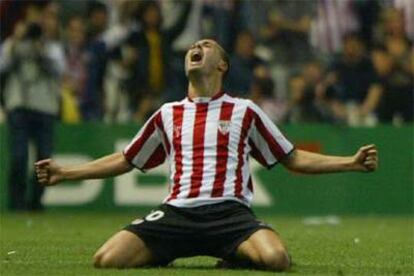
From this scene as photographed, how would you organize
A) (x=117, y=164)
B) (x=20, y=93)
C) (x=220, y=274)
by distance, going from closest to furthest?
(x=220, y=274) → (x=117, y=164) → (x=20, y=93)

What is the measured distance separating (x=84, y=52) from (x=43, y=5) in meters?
1.01

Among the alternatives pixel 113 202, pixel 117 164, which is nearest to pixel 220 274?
pixel 117 164

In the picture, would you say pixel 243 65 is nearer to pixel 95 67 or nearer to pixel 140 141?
pixel 95 67

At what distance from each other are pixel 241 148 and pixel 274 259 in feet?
3.17

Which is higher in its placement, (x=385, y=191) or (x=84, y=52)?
(x=84, y=52)

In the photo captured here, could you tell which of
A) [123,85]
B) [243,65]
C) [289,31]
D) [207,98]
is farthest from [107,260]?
[289,31]

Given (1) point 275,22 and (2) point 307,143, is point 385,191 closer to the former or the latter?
(2) point 307,143

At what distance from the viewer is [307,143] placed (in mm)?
21078

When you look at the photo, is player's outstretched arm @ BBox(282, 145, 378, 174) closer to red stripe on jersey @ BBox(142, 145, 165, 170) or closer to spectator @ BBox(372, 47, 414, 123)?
red stripe on jersey @ BBox(142, 145, 165, 170)

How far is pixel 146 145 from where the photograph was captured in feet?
37.9

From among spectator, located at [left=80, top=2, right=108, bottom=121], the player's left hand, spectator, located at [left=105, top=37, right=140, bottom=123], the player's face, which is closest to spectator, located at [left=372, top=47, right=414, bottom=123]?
spectator, located at [left=105, top=37, right=140, bottom=123]

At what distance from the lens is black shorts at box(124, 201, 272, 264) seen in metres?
11.0

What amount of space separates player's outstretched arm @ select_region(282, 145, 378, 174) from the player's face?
89 centimetres

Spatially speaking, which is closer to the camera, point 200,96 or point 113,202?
point 200,96
